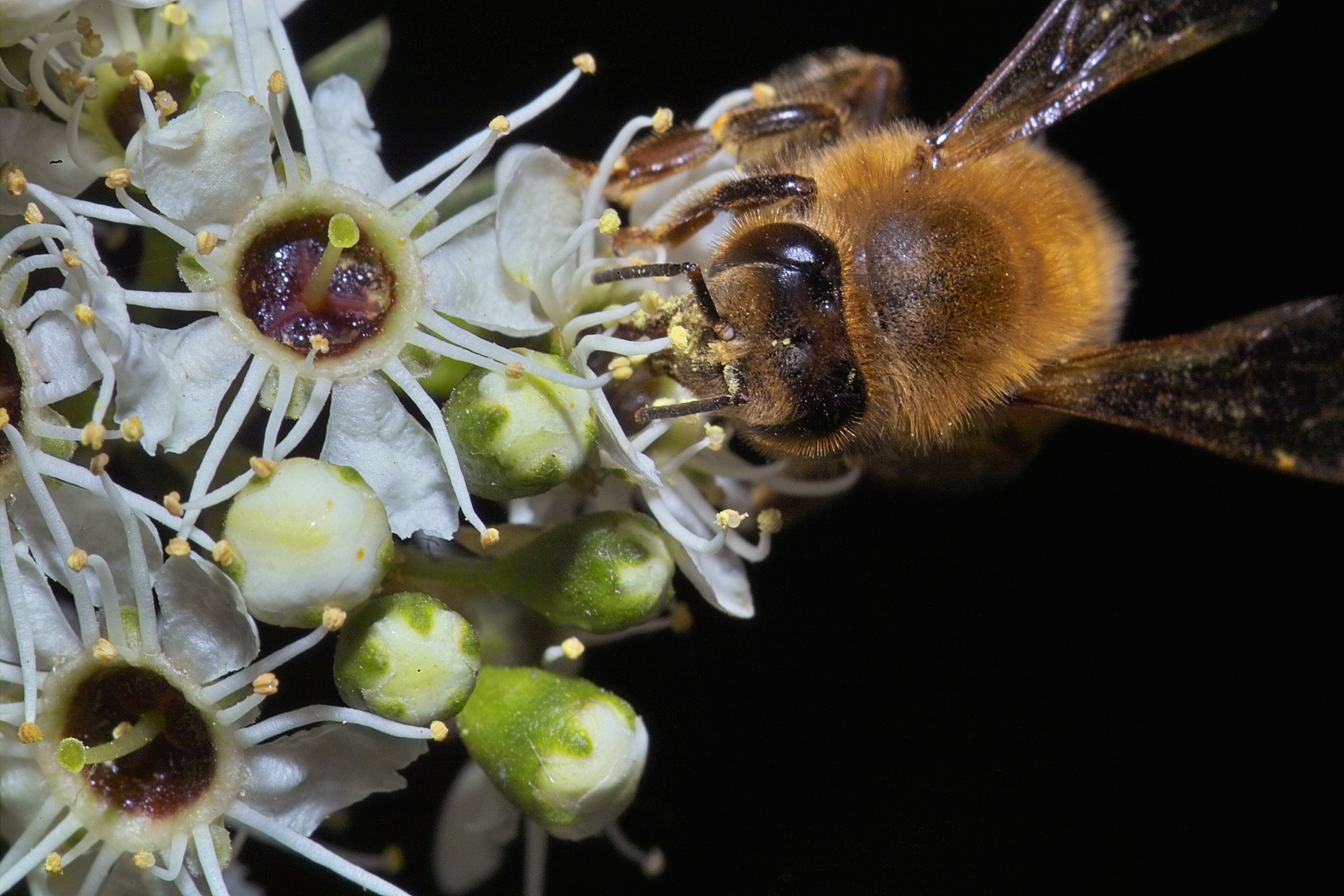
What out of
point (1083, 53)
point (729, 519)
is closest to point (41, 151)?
point (729, 519)

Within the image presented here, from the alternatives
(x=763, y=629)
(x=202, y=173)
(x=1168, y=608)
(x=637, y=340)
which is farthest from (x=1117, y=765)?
(x=202, y=173)

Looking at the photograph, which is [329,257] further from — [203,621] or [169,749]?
[169,749]

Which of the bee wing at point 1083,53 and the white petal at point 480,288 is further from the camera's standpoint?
the bee wing at point 1083,53

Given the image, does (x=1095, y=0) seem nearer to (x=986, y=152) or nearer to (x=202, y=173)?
(x=986, y=152)

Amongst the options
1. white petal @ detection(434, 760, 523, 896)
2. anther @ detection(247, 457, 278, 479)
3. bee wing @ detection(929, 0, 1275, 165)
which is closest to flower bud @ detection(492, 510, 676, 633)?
anther @ detection(247, 457, 278, 479)

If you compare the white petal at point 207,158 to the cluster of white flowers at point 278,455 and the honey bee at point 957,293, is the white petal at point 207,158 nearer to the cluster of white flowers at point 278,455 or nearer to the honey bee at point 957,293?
the cluster of white flowers at point 278,455

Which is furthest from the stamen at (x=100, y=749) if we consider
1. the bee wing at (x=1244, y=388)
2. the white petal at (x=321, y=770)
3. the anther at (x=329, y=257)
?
the bee wing at (x=1244, y=388)

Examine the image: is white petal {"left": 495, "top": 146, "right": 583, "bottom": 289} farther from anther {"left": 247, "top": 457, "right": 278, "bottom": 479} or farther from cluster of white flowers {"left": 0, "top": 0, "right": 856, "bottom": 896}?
anther {"left": 247, "top": 457, "right": 278, "bottom": 479}
